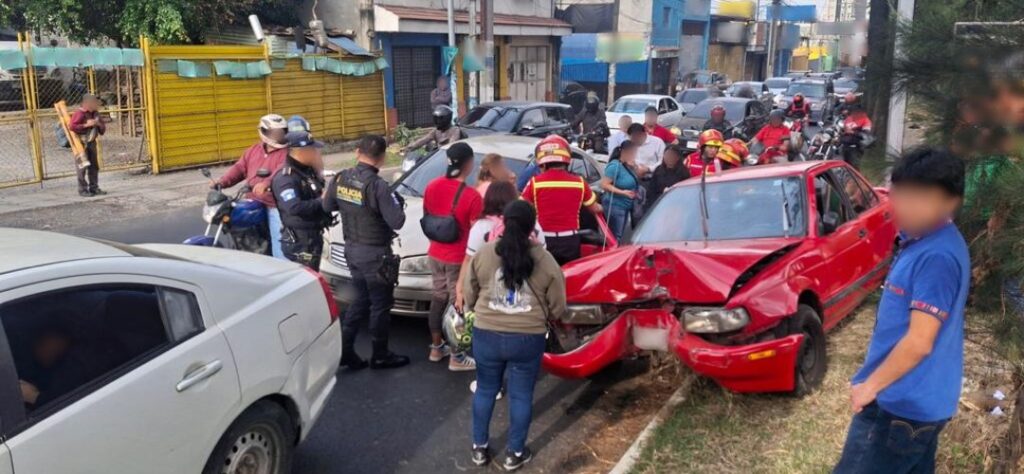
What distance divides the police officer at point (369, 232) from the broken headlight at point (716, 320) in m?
1.98

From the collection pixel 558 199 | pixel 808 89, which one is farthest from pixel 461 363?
pixel 808 89

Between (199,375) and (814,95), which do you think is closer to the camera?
(199,375)

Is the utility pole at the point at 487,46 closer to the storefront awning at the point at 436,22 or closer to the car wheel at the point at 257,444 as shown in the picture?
the storefront awning at the point at 436,22

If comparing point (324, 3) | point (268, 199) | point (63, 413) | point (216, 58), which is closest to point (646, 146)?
point (268, 199)

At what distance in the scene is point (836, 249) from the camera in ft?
19.0

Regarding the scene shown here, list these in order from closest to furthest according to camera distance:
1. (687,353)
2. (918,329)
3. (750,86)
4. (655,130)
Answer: (918,329) < (687,353) < (655,130) < (750,86)

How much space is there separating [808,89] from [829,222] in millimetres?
23709

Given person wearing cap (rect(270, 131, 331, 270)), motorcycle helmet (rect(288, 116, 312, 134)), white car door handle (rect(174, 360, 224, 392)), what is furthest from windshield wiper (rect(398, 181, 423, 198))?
white car door handle (rect(174, 360, 224, 392))

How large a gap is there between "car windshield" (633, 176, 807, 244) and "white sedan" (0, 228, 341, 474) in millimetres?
2985

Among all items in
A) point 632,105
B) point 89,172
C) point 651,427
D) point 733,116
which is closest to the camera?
point 651,427

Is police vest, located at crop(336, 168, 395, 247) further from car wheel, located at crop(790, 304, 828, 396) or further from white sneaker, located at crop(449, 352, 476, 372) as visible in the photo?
car wheel, located at crop(790, 304, 828, 396)

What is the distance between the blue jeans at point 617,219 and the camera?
8164mm

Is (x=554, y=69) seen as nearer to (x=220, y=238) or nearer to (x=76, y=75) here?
(x=76, y=75)

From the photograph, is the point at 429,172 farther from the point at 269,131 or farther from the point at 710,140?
the point at 710,140
